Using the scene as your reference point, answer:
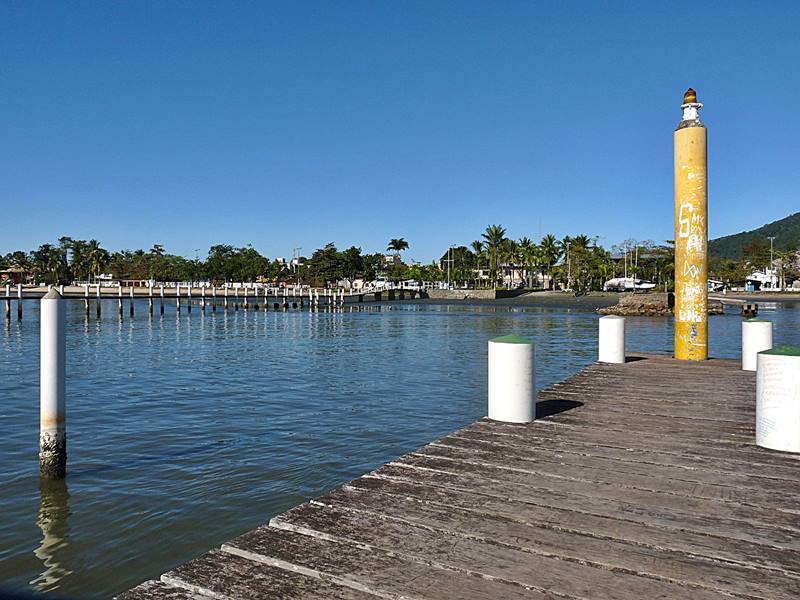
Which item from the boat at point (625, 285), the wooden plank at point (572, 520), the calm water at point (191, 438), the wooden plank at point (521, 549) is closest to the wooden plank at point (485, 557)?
the wooden plank at point (521, 549)

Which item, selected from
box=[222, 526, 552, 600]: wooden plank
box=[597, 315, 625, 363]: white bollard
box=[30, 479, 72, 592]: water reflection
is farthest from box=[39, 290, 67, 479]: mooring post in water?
box=[597, 315, 625, 363]: white bollard

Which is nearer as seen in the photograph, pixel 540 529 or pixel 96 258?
pixel 540 529

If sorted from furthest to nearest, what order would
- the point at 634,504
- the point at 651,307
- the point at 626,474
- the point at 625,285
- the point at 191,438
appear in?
the point at 625,285 → the point at 651,307 → the point at 191,438 → the point at 626,474 → the point at 634,504

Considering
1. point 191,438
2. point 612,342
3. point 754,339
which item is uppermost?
point 754,339

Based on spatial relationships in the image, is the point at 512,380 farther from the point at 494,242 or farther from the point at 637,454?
the point at 494,242

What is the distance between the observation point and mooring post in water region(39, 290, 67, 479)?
299 inches

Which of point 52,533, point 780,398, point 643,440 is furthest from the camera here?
point 52,533

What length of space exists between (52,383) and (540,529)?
665cm

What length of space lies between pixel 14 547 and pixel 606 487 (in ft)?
19.6

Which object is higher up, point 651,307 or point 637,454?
point 637,454

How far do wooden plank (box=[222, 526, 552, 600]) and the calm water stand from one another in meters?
2.99

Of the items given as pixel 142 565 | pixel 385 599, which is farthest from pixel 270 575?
pixel 142 565

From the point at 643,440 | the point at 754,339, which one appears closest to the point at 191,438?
the point at 643,440

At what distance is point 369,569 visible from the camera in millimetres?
3301
